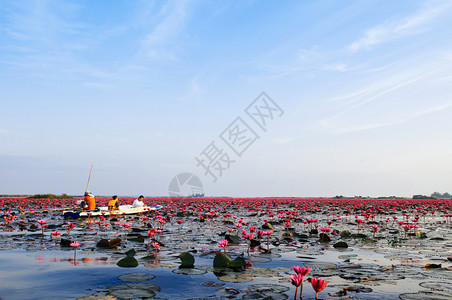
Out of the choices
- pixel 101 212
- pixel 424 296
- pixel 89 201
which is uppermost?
pixel 89 201

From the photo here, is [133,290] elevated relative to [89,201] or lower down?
lower down

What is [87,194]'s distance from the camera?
14875mm

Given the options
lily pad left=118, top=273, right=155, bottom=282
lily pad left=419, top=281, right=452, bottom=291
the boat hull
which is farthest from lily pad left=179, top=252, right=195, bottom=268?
the boat hull

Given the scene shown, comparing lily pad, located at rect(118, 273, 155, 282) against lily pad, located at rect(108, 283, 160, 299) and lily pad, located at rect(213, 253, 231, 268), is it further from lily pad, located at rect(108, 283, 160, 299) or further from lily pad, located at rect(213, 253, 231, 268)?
lily pad, located at rect(213, 253, 231, 268)

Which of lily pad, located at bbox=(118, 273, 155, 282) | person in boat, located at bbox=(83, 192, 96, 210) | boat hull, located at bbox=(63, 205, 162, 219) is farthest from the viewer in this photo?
person in boat, located at bbox=(83, 192, 96, 210)

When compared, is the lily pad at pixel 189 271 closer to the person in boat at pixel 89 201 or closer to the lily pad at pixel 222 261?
the lily pad at pixel 222 261

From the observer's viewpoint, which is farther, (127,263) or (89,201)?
(89,201)

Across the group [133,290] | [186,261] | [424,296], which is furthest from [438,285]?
[133,290]

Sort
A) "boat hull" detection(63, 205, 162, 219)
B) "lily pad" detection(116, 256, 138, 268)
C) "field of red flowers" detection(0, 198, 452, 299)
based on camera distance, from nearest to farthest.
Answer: "field of red flowers" detection(0, 198, 452, 299) → "lily pad" detection(116, 256, 138, 268) → "boat hull" detection(63, 205, 162, 219)

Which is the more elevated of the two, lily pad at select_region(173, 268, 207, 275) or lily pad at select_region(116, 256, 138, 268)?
lily pad at select_region(116, 256, 138, 268)

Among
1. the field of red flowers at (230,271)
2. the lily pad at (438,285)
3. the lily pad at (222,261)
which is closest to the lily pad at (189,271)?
the field of red flowers at (230,271)

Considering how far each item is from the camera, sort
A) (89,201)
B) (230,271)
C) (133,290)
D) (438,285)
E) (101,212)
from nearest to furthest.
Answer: (133,290)
(438,285)
(230,271)
(89,201)
(101,212)

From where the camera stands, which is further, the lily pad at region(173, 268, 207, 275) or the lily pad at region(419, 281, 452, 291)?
the lily pad at region(173, 268, 207, 275)

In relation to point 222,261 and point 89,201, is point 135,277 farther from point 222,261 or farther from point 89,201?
point 89,201
